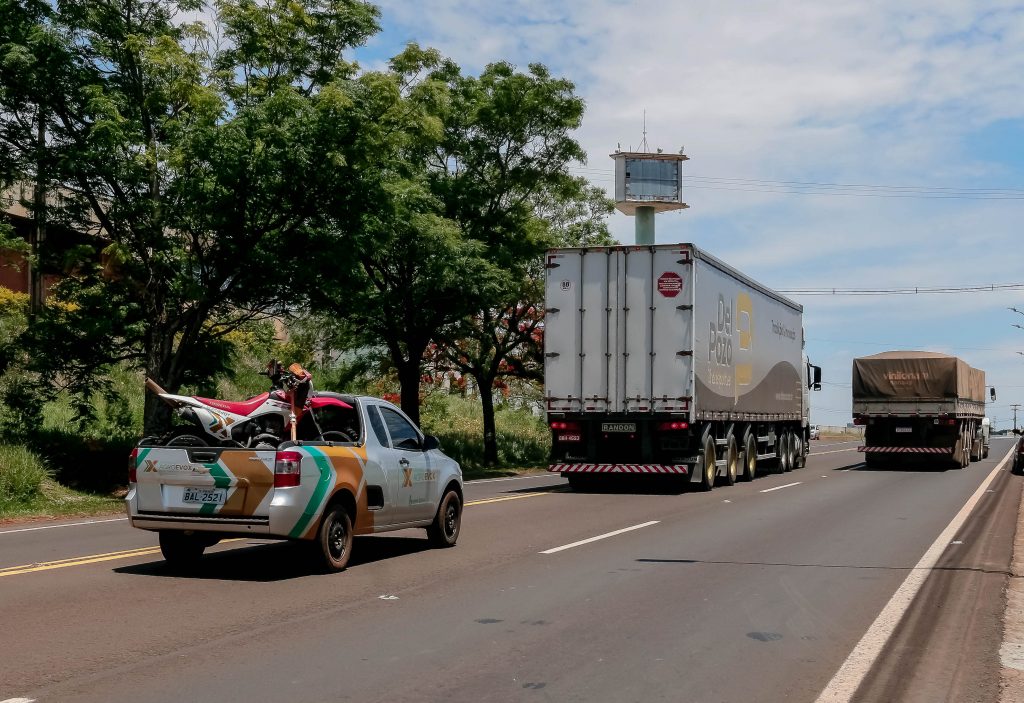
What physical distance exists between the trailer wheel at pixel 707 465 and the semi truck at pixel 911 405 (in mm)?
11720

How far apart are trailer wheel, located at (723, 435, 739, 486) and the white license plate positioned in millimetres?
16188

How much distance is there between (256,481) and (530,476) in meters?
21.1

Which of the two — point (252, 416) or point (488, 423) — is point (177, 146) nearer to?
point (252, 416)

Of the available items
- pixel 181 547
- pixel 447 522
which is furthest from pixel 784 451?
pixel 181 547

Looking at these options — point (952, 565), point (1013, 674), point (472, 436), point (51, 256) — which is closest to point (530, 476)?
point (472, 436)

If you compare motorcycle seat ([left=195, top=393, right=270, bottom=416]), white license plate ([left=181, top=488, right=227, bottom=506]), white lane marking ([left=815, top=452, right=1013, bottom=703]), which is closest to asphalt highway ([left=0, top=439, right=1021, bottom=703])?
white lane marking ([left=815, top=452, right=1013, bottom=703])

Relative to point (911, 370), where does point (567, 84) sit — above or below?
above

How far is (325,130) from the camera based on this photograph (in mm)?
19281

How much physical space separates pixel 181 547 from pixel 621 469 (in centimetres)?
1239

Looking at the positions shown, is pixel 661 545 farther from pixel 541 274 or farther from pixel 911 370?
pixel 911 370

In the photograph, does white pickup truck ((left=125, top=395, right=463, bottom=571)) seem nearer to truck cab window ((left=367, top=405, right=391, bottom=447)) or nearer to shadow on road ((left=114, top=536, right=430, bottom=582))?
truck cab window ((left=367, top=405, right=391, bottom=447))

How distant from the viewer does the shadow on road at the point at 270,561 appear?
10.5 meters

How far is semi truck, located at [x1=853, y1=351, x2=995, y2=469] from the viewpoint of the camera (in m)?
33.3

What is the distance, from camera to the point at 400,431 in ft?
39.1
